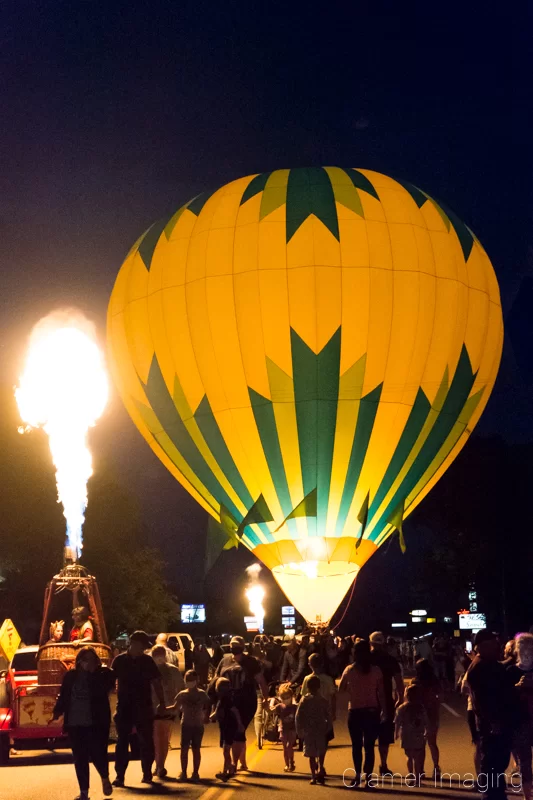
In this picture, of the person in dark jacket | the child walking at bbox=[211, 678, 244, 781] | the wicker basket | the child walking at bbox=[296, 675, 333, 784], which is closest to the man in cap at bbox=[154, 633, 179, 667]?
the wicker basket

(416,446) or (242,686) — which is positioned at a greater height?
(416,446)

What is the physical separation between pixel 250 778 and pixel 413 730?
212 centimetres

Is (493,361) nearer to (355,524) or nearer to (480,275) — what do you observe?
(480,275)

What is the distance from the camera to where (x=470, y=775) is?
12.9m

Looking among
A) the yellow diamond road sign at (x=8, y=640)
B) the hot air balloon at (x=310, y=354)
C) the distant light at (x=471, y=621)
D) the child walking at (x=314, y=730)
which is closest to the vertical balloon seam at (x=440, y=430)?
the hot air balloon at (x=310, y=354)

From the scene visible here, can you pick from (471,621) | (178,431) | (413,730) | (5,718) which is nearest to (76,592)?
(5,718)

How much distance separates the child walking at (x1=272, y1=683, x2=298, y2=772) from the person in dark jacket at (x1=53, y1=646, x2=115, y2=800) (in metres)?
3.06

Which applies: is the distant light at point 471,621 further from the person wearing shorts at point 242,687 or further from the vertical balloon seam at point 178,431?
the person wearing shorts at point 242,687

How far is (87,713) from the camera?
11383 millimetres

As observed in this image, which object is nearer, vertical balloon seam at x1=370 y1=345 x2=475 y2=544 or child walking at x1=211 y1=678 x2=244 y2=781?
child walking at x1=211 y1=678 x2=244 y2=781

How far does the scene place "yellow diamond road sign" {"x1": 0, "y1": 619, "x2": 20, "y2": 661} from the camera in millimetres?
18411

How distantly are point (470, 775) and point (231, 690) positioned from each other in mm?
2908

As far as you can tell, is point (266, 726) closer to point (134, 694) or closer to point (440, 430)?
point (134, 694)

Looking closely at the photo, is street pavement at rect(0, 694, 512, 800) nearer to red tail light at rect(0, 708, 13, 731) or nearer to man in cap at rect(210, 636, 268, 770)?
man in cap at rect(210, 636, 268, 770)
